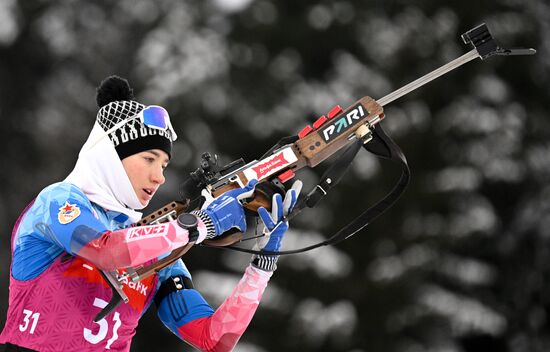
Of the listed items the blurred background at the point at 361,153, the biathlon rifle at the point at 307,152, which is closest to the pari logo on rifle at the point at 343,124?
the biathlon rifle at the point at 307,152

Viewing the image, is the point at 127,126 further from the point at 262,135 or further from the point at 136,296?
the point at 262,135

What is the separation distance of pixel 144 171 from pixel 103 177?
5.4 inches

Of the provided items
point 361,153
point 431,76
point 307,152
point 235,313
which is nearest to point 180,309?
point 235,313

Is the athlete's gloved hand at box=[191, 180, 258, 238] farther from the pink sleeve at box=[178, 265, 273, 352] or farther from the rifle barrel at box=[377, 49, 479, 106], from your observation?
the rifle barrel at box=[377, 49, 479, 106]

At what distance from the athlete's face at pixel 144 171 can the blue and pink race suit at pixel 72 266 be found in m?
0.11

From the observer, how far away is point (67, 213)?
290 cm

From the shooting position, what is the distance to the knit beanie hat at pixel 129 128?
124 inches

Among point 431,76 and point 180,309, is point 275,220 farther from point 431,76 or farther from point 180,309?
point 431,76

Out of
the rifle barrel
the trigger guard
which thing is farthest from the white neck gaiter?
the rifle barrel

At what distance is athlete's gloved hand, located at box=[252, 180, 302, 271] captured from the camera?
3150mm

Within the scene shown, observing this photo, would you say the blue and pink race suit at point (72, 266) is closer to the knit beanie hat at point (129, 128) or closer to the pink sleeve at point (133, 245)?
the pink sleeve at point (133, 245)

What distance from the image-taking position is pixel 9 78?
10422 millimetres

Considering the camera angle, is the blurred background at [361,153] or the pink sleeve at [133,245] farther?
the blurred background at [361,153]

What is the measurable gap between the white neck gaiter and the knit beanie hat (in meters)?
0.04
